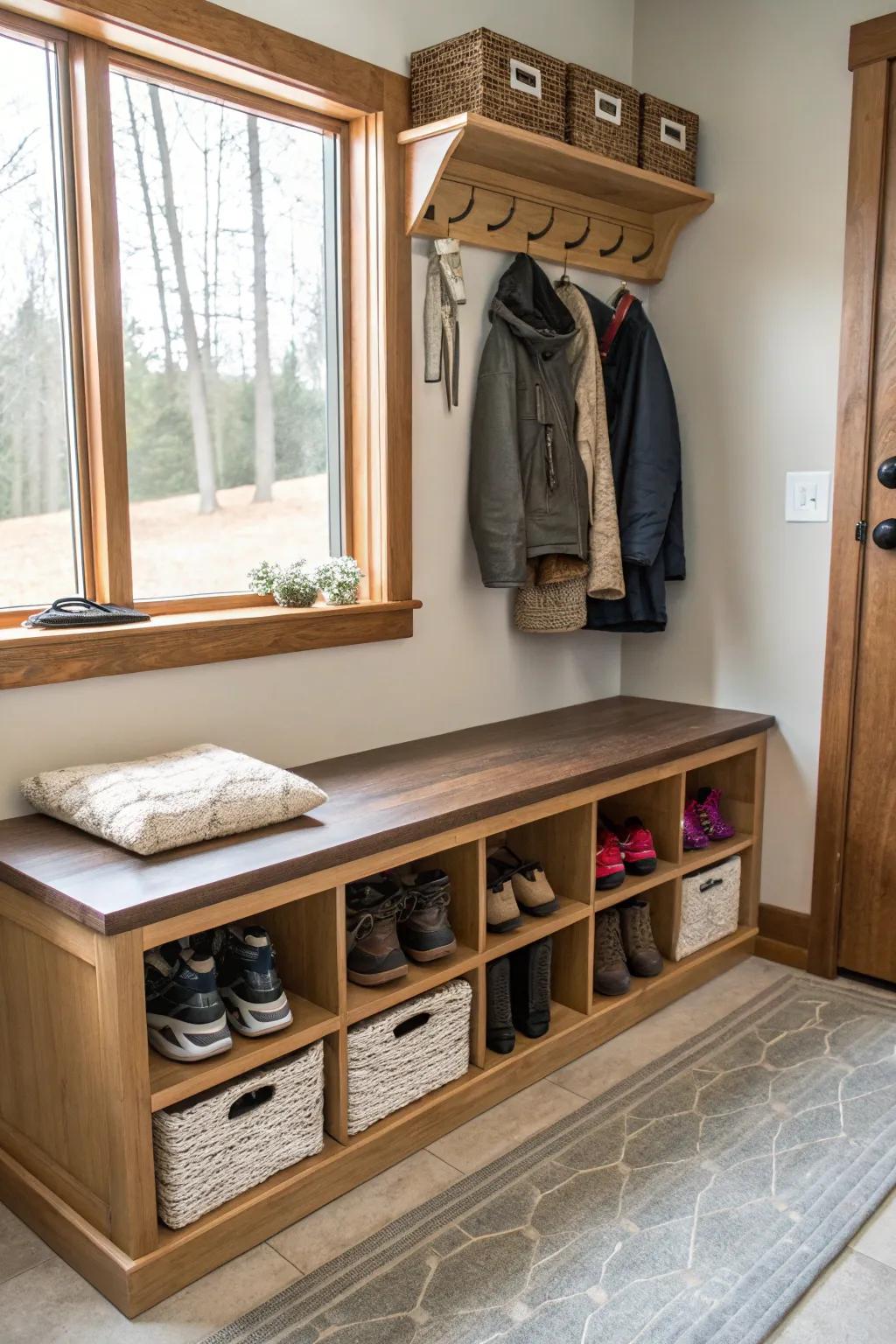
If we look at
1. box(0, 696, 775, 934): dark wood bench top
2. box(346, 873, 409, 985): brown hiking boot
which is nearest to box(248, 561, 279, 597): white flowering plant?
box(0, 696, 775, 934): dark wood bench top

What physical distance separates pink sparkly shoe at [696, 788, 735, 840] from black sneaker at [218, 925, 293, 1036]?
1354 mm

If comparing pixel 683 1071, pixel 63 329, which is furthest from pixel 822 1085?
pixel 63 329

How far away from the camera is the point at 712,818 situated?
284 centimetres

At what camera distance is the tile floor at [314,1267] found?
162 cm

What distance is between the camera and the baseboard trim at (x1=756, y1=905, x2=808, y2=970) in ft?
9.38

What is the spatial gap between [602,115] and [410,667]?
134 centimetres

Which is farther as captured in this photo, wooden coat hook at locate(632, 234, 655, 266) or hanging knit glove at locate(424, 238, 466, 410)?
wooden coat hook at locate(632, 234, 655, 266)

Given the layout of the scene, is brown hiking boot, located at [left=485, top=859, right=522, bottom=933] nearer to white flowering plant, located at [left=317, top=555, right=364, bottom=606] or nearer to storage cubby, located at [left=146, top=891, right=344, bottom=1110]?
storage cubby, located at [left=146, top=891, right=344, bottom=1110]

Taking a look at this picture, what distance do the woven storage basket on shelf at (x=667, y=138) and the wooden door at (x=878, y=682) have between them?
485 mm

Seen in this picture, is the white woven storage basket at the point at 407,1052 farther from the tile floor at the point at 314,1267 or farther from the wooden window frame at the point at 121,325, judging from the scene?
the wooden window frame at the point at 121,325

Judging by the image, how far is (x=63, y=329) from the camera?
2055 mm

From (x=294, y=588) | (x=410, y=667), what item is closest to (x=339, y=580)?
(x=294, y=588)

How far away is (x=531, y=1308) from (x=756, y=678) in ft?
5.59

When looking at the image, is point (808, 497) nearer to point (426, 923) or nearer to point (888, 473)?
point (888, 473)
